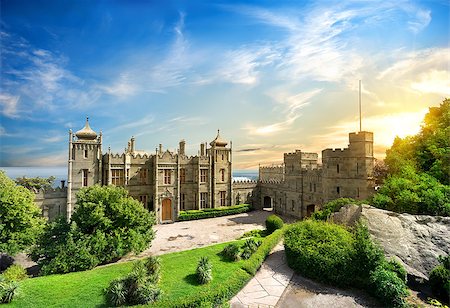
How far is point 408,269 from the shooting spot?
595 inches

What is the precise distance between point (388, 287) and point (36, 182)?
158ft

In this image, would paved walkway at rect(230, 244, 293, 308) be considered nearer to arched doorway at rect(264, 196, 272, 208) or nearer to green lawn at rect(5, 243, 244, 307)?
green lawn at rect(5, 243, 244, 307)

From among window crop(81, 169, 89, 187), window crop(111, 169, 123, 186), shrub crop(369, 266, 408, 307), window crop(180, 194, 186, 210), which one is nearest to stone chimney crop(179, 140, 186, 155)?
window crop(180, 194, 186, 210)

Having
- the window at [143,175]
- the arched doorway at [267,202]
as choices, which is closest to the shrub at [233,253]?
the window at [143,175]

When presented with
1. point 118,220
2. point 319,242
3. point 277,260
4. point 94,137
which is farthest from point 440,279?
point 94,137

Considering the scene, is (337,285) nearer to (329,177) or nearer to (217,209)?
(329,177)

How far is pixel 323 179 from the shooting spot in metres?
31.8

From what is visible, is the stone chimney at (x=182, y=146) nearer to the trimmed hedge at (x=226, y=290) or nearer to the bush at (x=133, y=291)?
the trimmed hedge at (x=226, y=290)

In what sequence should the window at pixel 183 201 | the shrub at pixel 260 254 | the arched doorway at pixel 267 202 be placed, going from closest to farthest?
the shrub at pixel 260 254 < the window at pixel 183 201 < the arched doorway at pixel 267 202

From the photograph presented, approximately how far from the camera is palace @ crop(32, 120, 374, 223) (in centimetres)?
2928

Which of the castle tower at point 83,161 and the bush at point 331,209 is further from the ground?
the castle tower at point 83,161

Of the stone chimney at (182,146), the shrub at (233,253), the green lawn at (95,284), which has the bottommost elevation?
the green lawn at (95,284)

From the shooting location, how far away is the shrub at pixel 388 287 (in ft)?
41.7

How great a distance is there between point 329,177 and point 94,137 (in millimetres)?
31955
